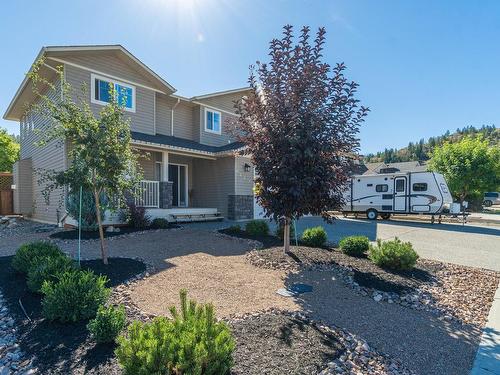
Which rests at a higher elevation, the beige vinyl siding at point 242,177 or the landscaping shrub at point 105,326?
the beige vinyl siding at point 242,177

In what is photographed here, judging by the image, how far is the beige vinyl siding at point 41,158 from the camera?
11.3 meters

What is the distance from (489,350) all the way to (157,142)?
36.5 feet

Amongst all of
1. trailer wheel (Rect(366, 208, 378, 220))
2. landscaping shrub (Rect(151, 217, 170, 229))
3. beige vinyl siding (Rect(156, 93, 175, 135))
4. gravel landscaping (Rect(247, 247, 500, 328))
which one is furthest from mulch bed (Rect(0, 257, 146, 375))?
trailer wheel (Rect(366, 208, 378, 220))

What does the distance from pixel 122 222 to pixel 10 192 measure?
10724 millimetres

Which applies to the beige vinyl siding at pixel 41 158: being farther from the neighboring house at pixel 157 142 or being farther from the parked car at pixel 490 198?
the parked car at pixel 490 198

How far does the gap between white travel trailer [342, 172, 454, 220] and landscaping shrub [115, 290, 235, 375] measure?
13.6 metres

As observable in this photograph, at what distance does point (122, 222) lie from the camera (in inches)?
412

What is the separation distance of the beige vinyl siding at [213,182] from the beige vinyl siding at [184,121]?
57.0 inches

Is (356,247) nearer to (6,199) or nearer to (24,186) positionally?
(24,186)

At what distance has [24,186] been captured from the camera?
14867 millimetres

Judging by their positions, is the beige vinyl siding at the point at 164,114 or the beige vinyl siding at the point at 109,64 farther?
the beige vinyl siding at the point at 164,114

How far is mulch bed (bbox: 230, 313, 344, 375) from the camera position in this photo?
8.50ft

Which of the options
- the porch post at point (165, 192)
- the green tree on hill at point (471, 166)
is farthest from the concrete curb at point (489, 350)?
the green tree on hill at point (471, 166)

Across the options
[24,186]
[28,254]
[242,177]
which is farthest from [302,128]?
[24,186]
